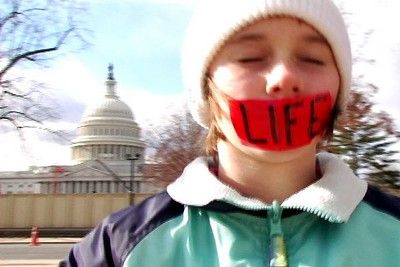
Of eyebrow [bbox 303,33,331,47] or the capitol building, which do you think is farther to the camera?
the capitol building

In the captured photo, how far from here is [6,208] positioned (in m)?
35.8

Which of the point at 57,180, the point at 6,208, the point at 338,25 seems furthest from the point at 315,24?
the point at 57,180

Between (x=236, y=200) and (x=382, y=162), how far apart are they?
902 centimetres

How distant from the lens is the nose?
1355 mm

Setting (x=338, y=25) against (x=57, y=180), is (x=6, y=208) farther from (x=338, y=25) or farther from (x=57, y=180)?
(x=338, y=25)

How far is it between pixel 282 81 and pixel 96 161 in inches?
2567

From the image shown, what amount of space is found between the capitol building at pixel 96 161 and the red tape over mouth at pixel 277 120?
60.5 metres

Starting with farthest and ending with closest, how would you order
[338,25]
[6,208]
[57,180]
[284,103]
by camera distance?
[57,180] → [6,208] → [338,25] → [284,103]

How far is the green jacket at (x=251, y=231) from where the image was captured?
138 centimetres

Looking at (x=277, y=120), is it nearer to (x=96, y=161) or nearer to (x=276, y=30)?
(x=276, y=30)

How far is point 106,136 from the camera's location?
66.9 metres

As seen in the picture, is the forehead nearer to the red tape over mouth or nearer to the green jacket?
the red tape over mouth

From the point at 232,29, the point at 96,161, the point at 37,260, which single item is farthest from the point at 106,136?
the point at 232,29

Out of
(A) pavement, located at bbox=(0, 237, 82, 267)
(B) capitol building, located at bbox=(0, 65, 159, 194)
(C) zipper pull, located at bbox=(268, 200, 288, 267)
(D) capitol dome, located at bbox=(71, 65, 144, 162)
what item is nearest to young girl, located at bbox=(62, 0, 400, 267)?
(C) zipper pull, located at bbox=(268, 200, 288, 267)
